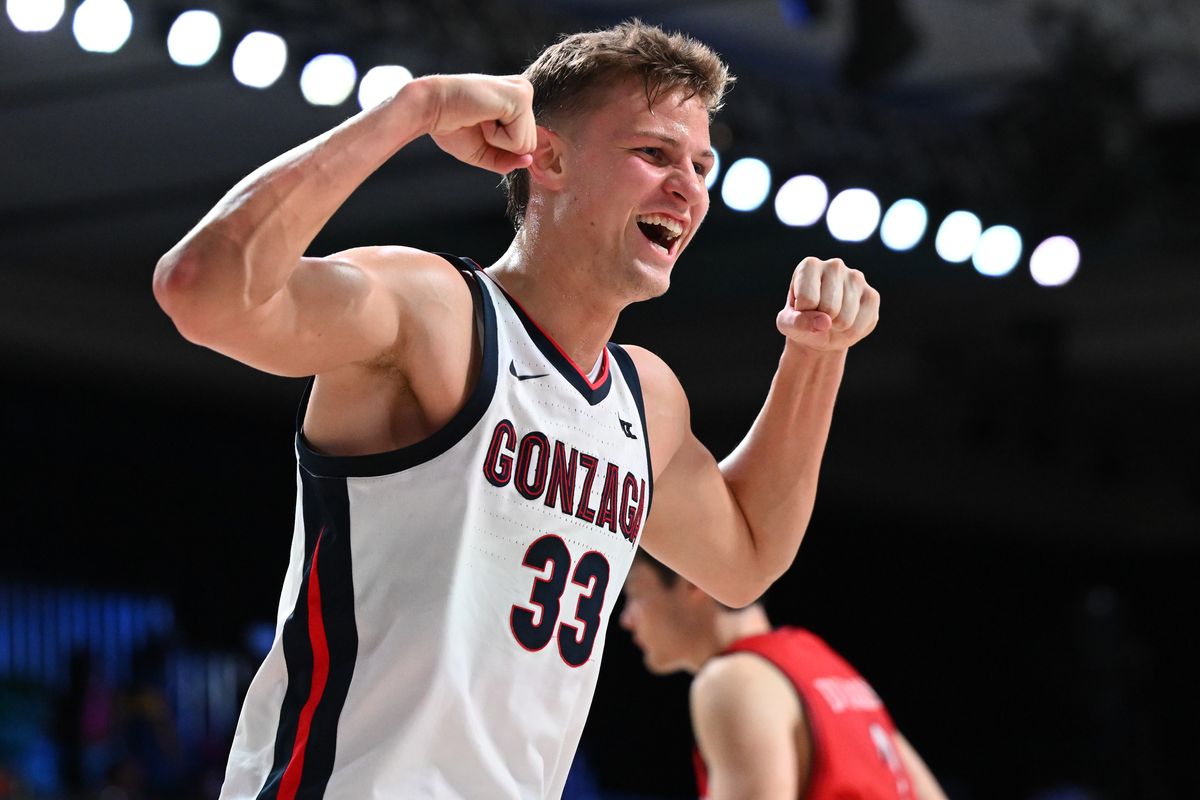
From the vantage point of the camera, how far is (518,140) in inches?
103

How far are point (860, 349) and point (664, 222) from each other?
1198 cm

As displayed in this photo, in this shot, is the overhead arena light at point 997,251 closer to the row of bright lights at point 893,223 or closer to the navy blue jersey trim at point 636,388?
the row of bright lights at point 893,223

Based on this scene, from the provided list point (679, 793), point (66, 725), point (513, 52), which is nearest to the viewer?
point (513, 52)

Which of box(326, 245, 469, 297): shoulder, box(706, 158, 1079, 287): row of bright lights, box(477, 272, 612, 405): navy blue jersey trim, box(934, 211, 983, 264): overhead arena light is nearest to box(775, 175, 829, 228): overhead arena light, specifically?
box(706, 158, 1079, 287): row of bright lights

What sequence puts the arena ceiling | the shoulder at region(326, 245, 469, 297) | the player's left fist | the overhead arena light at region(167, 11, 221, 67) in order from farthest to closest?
the arena ceiling < the overhead arena light at region(167, 11, 221, 67) < the player's left fist < the shoulder at region(326, 245, 469, 297)

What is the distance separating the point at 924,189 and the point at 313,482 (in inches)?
293

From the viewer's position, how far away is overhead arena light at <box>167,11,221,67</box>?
7262mm

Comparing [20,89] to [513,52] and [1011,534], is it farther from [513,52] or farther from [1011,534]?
[1011,534]

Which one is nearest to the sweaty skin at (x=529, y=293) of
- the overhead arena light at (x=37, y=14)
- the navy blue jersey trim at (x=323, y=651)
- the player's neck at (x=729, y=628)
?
the navy blue jersey trim at (x=323, y=651)

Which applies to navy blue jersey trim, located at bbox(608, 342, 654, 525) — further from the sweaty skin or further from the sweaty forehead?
the sweaty forehead

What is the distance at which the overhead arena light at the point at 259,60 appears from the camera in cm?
747

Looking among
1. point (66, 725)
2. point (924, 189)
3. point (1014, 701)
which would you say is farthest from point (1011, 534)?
point (66, 725)

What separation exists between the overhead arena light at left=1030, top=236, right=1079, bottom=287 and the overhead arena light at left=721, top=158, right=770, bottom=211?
1854mm

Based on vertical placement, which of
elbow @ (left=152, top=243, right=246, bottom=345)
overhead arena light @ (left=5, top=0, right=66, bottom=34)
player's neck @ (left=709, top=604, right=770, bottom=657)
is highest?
overhead arena light @ (left=5, top=0, right=66, bottom=34)
